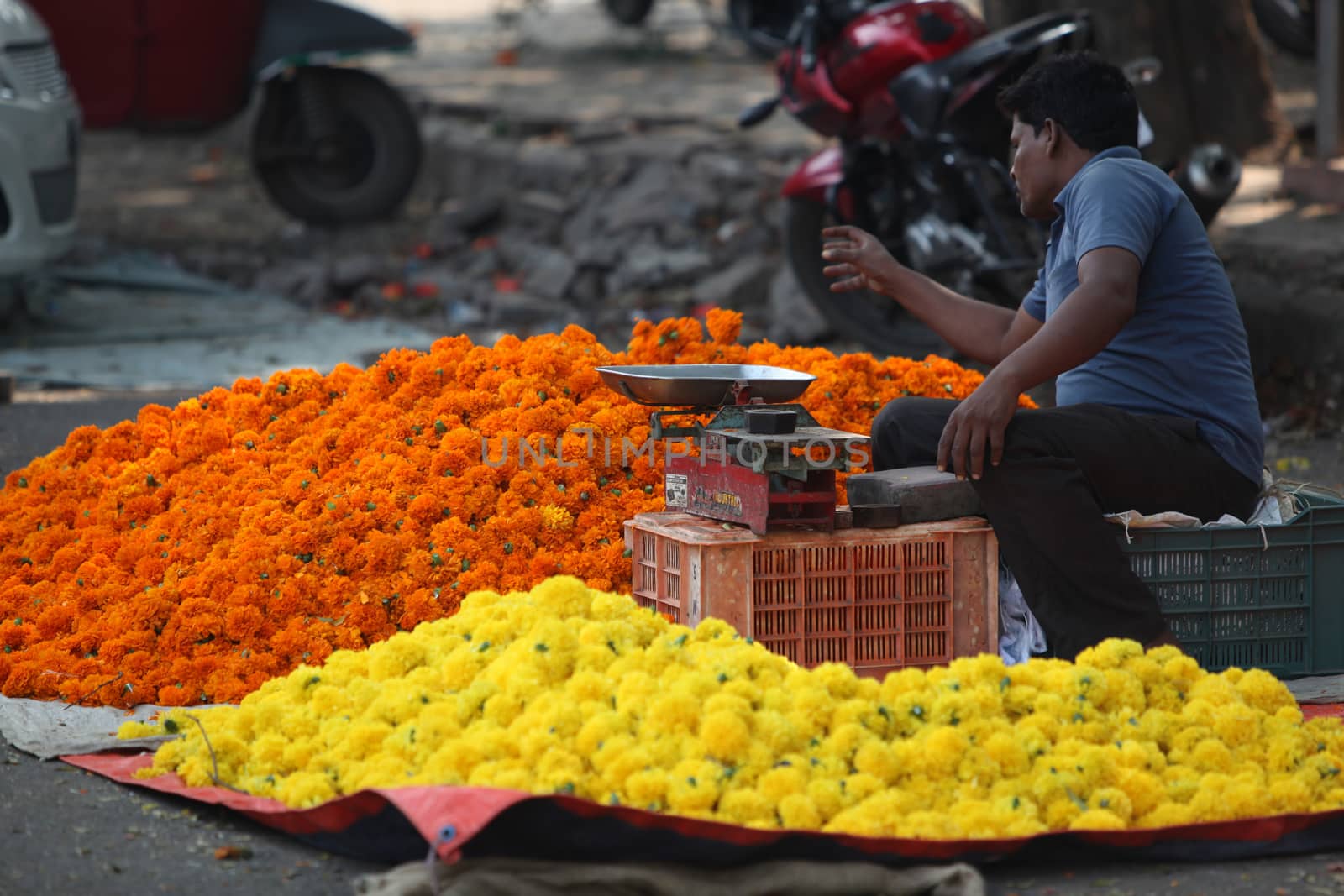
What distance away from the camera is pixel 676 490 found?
11.8 ft

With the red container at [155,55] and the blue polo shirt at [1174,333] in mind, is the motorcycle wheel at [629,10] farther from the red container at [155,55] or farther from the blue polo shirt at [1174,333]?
the blue polo shirt at [1174,333]

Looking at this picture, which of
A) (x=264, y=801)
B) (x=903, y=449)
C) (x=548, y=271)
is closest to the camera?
(x=264, y=801)

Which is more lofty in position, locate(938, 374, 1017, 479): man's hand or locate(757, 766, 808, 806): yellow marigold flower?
locate(938, 374, 1017, 479): man's hand

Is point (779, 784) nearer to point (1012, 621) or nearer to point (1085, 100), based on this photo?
point (1012, 621)

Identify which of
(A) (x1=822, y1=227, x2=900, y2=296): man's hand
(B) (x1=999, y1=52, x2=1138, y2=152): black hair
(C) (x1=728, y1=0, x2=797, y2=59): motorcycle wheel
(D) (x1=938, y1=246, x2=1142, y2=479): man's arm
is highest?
(C) (x1=728, y1=0, x2=797, y2=59): motorcycle wheel

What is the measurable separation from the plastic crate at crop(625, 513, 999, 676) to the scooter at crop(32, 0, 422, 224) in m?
7.03

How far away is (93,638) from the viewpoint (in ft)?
11.9

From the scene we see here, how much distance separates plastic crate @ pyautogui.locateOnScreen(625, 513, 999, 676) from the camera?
10.9ft

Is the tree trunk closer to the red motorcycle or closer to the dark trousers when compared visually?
the red motorcycle

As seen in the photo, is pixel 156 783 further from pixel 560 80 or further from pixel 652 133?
pixel 560 80

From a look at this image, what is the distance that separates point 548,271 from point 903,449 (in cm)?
604

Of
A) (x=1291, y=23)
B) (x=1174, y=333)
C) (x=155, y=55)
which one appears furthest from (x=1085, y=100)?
(x=155, y=55)

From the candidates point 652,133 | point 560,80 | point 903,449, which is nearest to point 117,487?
point 903,449

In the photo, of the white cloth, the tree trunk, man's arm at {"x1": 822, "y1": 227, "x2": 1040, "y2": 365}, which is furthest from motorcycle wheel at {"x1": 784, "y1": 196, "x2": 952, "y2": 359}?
the white cloth
